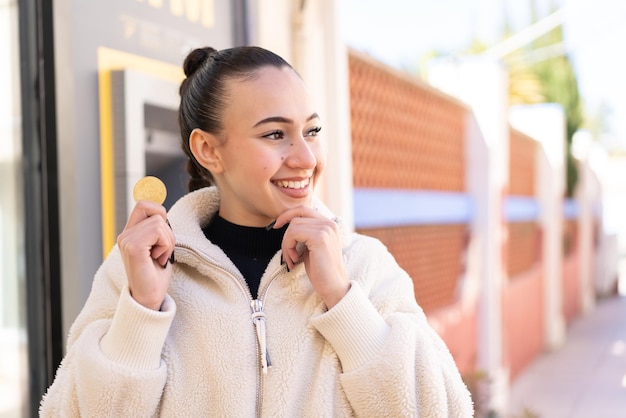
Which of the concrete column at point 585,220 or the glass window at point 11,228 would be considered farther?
the concrete column at point 585,220

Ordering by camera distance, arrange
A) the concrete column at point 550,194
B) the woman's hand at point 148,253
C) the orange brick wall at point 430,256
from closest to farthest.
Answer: the woman's hand at point 148,253 < the orange brick wall at point 430,256 < the concrete column at point 550,194

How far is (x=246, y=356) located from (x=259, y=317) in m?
0.08

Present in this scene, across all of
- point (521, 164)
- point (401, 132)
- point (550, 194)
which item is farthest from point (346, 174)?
point (550, 194)

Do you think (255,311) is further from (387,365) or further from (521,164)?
(521,164)

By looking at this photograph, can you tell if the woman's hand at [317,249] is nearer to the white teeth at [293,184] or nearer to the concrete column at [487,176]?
the white teeth at [293,184]

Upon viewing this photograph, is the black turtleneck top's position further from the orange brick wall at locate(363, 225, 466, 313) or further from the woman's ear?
the orange brick wall at locate(363, 225, 466, 313)

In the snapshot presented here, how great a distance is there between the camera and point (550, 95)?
67.0ft

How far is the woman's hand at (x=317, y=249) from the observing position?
165cm

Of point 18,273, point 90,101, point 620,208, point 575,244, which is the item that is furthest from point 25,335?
point 620,208

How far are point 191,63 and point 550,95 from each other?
1954cm

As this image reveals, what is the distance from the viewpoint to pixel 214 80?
1.80 metres

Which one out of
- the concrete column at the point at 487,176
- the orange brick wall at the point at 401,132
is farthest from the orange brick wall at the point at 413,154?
the concrete column at the point at 487,176

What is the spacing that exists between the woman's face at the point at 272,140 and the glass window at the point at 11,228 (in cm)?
115

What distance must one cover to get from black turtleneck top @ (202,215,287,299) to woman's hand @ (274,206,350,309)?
0.14m
